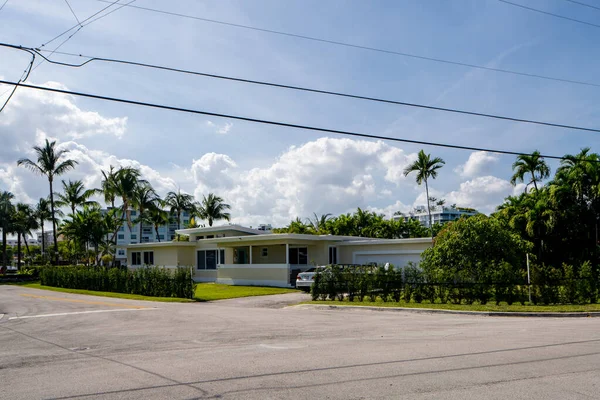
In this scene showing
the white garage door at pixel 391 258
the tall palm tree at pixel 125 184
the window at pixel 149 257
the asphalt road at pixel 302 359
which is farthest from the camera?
the tall palm tree at pixel 125 184

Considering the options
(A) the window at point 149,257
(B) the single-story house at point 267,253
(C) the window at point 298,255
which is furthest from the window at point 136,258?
(C) the window at point 298,255

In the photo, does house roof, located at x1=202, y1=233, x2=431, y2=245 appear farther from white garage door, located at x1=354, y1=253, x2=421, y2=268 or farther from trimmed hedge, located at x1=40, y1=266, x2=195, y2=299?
trimmed hedge, located at x1=40, y1=266, x2=195, y2=299

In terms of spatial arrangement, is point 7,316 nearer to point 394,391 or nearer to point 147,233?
point 394,391

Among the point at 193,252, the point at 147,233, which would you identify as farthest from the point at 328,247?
the point at 147,233

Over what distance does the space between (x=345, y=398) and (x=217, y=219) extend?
62523 mm

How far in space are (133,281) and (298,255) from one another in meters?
11.5

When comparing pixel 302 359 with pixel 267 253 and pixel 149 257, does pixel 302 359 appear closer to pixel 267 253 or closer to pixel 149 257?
pixel 267 253

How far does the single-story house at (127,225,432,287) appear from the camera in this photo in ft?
107

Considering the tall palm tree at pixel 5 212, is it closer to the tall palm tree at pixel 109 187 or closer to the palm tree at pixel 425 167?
the tall palm tree at pixel 109 187

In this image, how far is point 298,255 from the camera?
36469mm

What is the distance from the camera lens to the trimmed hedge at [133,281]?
2652cm

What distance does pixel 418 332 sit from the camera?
12656mm

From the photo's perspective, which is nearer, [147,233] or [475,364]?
[475,364]

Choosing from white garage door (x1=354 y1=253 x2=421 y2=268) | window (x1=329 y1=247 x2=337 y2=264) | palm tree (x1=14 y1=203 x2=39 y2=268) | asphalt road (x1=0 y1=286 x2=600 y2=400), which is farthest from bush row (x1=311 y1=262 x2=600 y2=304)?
palm tree (x1=14 y1=203 x2=39 y2=268)
